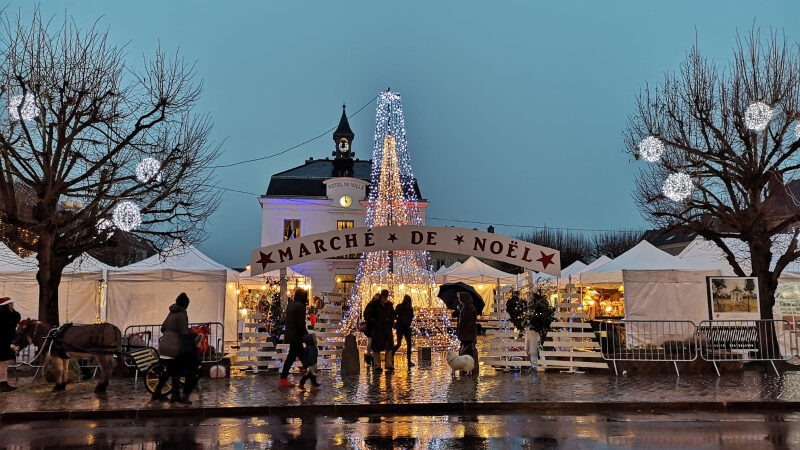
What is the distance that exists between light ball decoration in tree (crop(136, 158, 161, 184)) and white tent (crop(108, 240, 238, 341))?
5.90 meters

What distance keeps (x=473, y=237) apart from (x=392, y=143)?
762cm

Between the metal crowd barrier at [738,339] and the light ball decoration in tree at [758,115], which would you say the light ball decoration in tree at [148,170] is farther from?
the metal crowd barrier at [738,339]

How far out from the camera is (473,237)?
13867 mm

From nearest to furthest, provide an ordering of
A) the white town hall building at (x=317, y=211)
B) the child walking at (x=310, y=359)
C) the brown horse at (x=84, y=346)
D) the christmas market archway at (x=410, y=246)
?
the brown horse at (x=84, y=346) < the child walking at (x=310, y=359) < the christmas market archway at (x=410, y=246) < the white town hall building at (x=317, y=211)

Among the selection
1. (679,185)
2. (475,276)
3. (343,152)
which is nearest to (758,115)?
(679,185)

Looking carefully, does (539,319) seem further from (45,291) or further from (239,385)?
(45,291)

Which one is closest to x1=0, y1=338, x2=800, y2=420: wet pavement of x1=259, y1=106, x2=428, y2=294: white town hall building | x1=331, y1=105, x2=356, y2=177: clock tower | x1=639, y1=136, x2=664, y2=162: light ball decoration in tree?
x1=639, y1=136, x2=664, y2=162: light ball decoration in tree

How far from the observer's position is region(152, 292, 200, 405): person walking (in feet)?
31.0

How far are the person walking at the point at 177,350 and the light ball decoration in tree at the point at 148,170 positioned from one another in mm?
4671

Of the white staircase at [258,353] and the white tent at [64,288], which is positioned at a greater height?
the white tent at [64,288]

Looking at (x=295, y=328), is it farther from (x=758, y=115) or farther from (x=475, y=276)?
(x=475, y=276)

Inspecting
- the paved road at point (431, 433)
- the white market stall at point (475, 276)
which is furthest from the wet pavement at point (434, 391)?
the white market stall at point (475, 276)

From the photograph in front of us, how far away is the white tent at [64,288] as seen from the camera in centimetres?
1889

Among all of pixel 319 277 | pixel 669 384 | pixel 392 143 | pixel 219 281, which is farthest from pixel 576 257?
pixel 669 384
